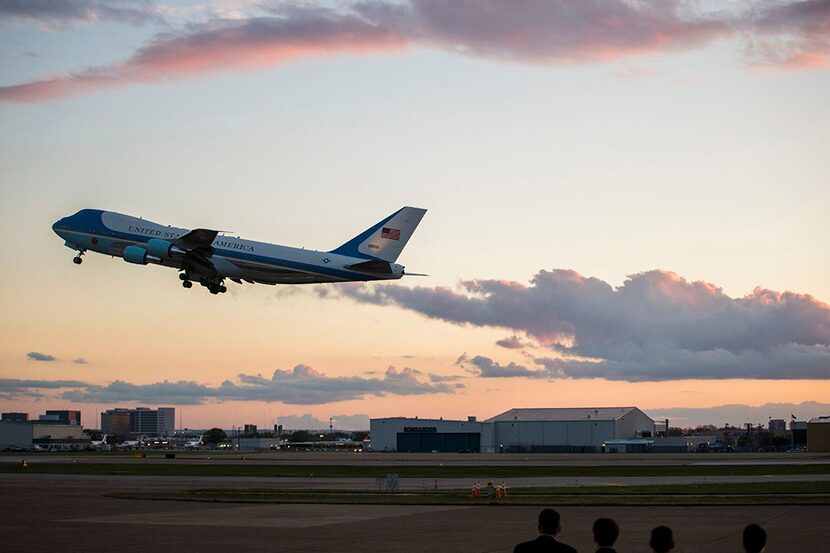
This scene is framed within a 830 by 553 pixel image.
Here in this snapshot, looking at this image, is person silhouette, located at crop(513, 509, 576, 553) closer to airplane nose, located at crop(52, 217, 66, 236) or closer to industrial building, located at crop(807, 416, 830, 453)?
airplane nose, located at crop(52, 217, 66, 236)

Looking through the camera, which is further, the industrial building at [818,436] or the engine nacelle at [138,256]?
the industrial building at [818,436]

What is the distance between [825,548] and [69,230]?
66.4 metres

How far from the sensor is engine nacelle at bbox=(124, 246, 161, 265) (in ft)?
248

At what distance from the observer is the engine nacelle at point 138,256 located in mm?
75594

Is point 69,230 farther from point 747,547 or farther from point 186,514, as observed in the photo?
point 747,547

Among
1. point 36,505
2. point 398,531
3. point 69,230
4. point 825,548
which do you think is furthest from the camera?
point 69,230

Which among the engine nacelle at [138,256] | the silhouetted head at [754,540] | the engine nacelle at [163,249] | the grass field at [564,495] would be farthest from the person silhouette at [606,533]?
the engine nacelle at [138,256]

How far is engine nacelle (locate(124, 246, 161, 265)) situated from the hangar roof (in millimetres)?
114921

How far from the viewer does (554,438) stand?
175 metres

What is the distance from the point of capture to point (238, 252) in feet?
242

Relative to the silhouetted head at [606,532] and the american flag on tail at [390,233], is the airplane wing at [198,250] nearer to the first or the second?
the american flag on tail at [390,233]

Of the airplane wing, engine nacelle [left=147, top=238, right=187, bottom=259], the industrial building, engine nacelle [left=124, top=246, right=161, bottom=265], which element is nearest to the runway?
the airplane wing

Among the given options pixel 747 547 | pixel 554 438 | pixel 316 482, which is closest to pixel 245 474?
pixel 316 482

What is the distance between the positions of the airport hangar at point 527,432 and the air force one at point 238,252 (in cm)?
10157
